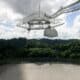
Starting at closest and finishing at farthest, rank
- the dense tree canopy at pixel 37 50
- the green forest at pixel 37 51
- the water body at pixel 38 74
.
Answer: the water body at pixel 38 74, the green forest at pixel 37 51, the dense tree canopy at pixel 37 50

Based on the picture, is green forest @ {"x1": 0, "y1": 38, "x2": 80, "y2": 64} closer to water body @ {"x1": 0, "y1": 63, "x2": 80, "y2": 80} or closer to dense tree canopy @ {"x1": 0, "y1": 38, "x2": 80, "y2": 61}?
dense tree canopy @ {"x1": 0, "y1": 38, "x2": 80, "y2": 61}

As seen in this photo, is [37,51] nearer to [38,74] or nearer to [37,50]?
[37,50]

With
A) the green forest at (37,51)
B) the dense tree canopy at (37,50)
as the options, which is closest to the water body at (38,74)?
the green forest at (37,51)

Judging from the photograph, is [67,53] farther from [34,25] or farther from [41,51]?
[34,25]

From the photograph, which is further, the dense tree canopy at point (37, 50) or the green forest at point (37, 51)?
the dense tree canopy at point (37, 50)

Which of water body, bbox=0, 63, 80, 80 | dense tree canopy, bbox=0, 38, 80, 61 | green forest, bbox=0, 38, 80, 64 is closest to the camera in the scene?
water body, bbox=0, 63, 80, 80

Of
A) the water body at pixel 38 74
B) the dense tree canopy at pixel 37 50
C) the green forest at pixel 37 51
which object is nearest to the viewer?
the water body at pixel 38 74

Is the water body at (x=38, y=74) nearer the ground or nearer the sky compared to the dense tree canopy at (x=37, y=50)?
nearer the ground

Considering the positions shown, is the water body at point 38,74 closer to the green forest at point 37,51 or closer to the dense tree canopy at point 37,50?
the green forest at point 37,51

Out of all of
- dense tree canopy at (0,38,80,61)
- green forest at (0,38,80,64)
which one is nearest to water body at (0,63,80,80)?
green forest at (0,38,80,64)
